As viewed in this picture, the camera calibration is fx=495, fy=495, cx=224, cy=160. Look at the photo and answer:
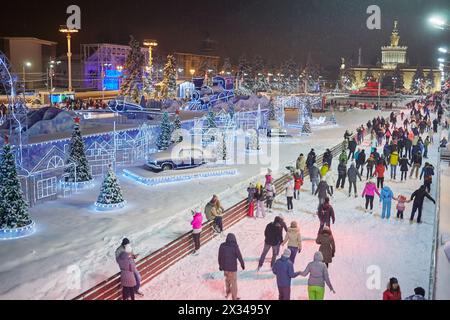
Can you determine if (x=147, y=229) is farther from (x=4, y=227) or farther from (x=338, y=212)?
(x=338, y=212)

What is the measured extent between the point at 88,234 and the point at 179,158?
23.5 ft

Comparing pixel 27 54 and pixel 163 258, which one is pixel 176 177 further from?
pixel 27 54

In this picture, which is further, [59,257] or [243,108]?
[243,108]

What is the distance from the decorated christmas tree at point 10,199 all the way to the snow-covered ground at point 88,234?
0.52m

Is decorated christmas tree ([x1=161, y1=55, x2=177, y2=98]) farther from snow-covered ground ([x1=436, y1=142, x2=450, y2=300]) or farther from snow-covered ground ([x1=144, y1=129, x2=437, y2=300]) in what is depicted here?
snow-covered ground ([x1=144, y1=129, x2=437, y2=300])

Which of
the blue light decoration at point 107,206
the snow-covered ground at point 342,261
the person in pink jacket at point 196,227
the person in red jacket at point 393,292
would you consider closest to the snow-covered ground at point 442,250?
the snow-covered ground at point 342,261

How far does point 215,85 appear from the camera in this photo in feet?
147

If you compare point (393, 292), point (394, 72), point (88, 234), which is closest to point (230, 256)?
point (393, 292)

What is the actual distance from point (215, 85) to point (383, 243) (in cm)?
3492

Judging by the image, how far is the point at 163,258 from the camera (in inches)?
365

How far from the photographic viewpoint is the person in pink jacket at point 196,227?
33.2 feet

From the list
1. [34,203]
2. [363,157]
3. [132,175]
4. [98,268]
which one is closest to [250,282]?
[98,268]

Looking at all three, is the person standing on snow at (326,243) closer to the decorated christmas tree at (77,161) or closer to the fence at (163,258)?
the fence at (163,258)
